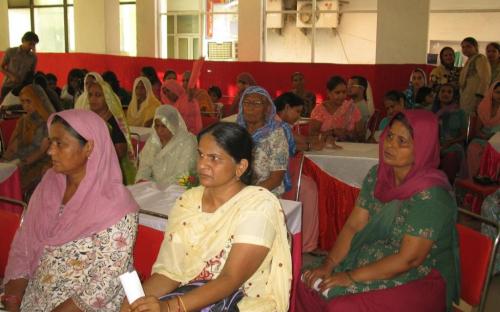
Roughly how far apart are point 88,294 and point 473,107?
265 inches

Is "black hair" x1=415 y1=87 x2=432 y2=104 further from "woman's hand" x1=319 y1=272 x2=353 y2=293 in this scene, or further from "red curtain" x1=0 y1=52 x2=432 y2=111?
"woman's hand" x1=319 y1=272 x2=353 y2=293

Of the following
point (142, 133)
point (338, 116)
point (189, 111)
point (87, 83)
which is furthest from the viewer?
point (189, 111)

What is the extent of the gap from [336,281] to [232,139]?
0.86 m

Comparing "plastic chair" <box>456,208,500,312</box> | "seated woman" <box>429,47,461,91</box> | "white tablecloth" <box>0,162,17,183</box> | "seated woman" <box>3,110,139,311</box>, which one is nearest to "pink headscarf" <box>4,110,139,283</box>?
"seated woman" <box>3,110,139,311</box>

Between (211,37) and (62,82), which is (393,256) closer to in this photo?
(211,37)

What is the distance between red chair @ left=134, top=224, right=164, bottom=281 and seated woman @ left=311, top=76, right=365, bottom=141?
3.10 m

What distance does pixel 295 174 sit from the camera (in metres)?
4.39

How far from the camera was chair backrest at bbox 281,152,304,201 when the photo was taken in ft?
13.4

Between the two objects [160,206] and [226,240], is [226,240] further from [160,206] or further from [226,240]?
[160,206]

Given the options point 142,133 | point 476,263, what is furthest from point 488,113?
point 476,263

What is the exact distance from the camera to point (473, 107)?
7.67m

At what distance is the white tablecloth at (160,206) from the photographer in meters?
2.72

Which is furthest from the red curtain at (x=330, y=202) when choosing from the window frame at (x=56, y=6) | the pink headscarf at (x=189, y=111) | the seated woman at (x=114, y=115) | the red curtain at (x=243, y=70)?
the window frame at (x=56, y=6)

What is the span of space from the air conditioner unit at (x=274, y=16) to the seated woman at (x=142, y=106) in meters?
→ 5.04
